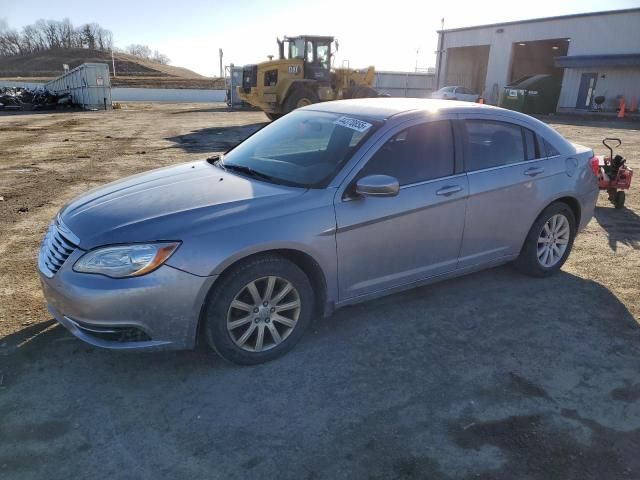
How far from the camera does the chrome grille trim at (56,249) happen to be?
3.04 m

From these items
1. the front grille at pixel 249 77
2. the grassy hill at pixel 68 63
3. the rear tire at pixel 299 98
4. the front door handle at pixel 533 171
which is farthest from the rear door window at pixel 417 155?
the grassy hill at pixel 68 63

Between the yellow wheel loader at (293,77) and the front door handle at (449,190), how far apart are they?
1524cm

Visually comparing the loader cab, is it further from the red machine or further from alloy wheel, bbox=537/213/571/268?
alloy wheel, bbox=537/213/571/268

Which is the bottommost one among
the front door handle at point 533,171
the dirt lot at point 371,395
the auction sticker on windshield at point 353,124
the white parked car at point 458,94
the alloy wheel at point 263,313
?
the dirt lot at point 371,395

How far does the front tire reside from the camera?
3.03 meters

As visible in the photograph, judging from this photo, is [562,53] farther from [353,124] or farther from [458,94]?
[353,124]

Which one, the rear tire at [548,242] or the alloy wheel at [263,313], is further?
the rear tire at [548,242]

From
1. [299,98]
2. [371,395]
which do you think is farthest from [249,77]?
[371,395]

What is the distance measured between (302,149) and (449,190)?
1209 millimetres

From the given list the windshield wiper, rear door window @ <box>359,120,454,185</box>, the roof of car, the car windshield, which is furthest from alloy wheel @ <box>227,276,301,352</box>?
the roof of car

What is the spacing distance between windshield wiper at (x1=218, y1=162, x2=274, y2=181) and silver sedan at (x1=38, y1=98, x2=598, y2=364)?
0.06 feet

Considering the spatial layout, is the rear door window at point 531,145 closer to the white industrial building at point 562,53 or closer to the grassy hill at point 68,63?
the white industrial building at point 562,53

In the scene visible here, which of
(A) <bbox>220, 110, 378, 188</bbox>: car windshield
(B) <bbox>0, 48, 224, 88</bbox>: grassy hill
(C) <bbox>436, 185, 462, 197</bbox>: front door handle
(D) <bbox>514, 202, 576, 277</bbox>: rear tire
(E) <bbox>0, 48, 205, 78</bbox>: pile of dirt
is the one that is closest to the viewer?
(A) <bbox>220, 110, 378, 188</bbox>: car windshield

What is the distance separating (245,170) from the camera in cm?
382
